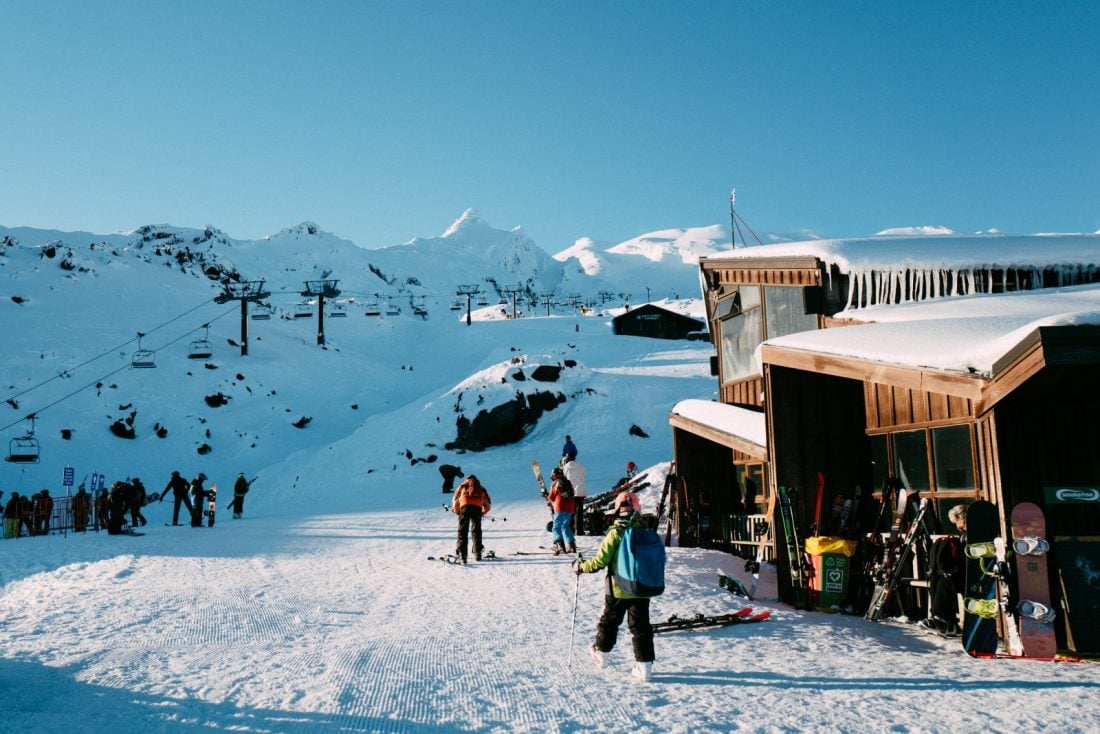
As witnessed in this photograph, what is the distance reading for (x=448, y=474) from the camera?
87.8 ft

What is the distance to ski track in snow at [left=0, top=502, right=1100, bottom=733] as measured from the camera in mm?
5375

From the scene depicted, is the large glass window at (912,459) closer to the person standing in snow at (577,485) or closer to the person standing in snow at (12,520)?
the person standing in snow at (577,485)

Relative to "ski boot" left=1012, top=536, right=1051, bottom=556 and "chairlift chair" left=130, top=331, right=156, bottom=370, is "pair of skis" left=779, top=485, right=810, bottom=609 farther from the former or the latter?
"chairlift chair" left=130, top=331, right=156, bottom=370

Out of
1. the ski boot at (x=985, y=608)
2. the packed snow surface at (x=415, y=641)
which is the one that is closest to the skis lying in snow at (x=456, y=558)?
the packed snow surface at (x=415, y=641)

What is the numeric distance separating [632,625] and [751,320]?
9865 millimetres

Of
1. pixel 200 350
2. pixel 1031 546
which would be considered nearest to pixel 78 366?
pixel 200 350

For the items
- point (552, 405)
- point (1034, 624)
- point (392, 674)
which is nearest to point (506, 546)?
point (392, 674)

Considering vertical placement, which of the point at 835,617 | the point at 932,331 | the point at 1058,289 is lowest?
the point at 835,617

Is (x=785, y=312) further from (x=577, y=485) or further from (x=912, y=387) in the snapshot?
(x=912, y=387)

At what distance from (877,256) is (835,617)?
232 inches

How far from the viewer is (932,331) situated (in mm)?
8516

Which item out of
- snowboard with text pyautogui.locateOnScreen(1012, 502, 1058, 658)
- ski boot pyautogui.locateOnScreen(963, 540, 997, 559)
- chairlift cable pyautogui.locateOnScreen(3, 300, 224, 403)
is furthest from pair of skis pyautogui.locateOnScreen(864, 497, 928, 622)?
chairlift cable pyautogui.locateOnScreen(3, 300, 224, 403)

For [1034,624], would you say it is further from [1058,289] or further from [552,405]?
[552,405]

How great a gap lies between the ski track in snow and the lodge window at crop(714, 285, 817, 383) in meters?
4.49
